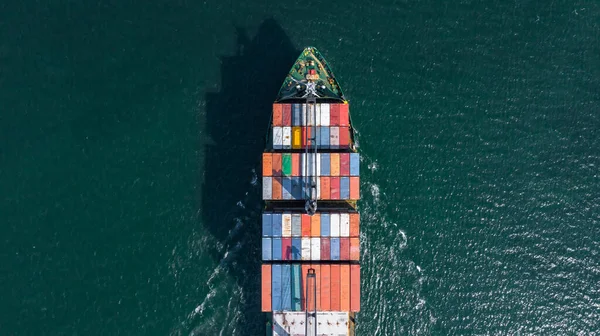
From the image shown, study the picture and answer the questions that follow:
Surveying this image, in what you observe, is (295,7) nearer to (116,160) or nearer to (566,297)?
(116,160)

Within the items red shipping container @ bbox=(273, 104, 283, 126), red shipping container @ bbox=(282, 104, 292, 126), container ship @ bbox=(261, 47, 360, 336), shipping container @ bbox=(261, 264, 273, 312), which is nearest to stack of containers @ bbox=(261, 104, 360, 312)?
shipping container @ bbox=(261, 264, 273, 312)

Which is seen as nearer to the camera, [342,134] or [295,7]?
[342,134]

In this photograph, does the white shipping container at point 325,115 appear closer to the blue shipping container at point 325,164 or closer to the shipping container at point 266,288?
the blue shipping container at point 325,164

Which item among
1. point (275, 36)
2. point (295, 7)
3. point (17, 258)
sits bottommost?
point (17, 258)

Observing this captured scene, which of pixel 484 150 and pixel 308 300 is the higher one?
pixel 484 150

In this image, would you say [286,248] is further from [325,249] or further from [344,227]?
[344,227]

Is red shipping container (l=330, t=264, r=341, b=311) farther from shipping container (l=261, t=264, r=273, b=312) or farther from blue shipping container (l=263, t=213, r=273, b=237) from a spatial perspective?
blue shipping container (l=263, t=213, r=273, b=237)

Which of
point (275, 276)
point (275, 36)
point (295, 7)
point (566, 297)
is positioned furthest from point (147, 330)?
point (566, 297)
